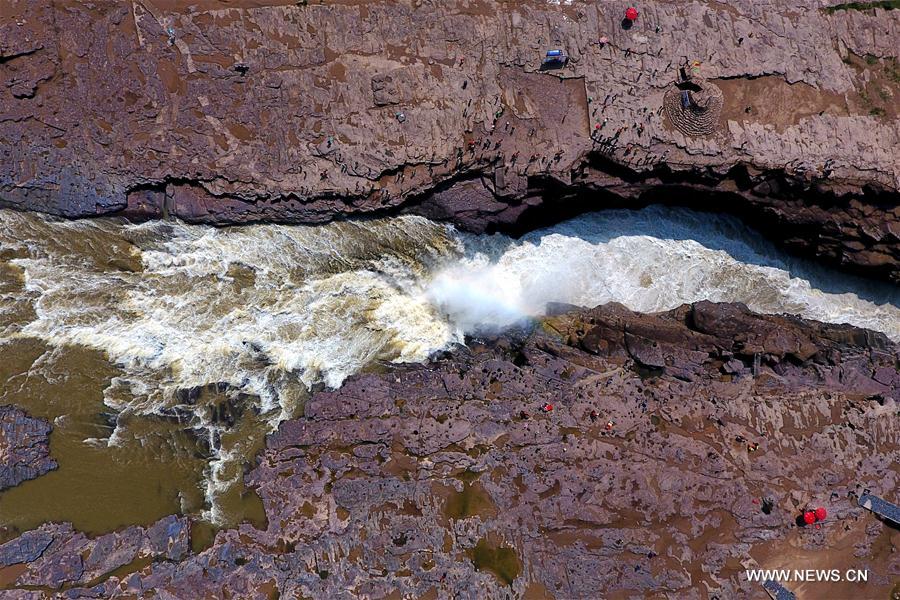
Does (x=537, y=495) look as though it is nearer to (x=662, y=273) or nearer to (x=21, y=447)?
(x=662, y=273)

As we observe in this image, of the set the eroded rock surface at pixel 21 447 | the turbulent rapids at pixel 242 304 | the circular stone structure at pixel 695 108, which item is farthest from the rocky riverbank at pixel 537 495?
the circular stone structure at pixel 695 108

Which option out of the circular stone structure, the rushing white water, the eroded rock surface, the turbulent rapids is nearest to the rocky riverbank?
the turbulent rapids

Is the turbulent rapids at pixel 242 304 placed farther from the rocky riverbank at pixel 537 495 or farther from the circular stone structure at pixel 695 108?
the circular stone structure at pixel 695 108

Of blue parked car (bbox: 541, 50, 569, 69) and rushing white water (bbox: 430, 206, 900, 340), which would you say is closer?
blue parked car (bbox: 541, 50, 569, 69)

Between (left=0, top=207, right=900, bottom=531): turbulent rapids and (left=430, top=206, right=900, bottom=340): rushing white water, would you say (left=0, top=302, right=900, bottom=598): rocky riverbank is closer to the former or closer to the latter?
(left=0, top=207, right=900, bottom=531): turbulent rapids

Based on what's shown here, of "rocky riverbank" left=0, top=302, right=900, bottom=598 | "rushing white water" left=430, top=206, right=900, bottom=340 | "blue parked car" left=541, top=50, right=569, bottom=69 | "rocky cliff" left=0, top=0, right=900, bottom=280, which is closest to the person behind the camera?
"rocky riverbank" left=0, top=302, right=900, bottom=598

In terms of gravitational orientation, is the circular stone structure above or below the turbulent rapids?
above
